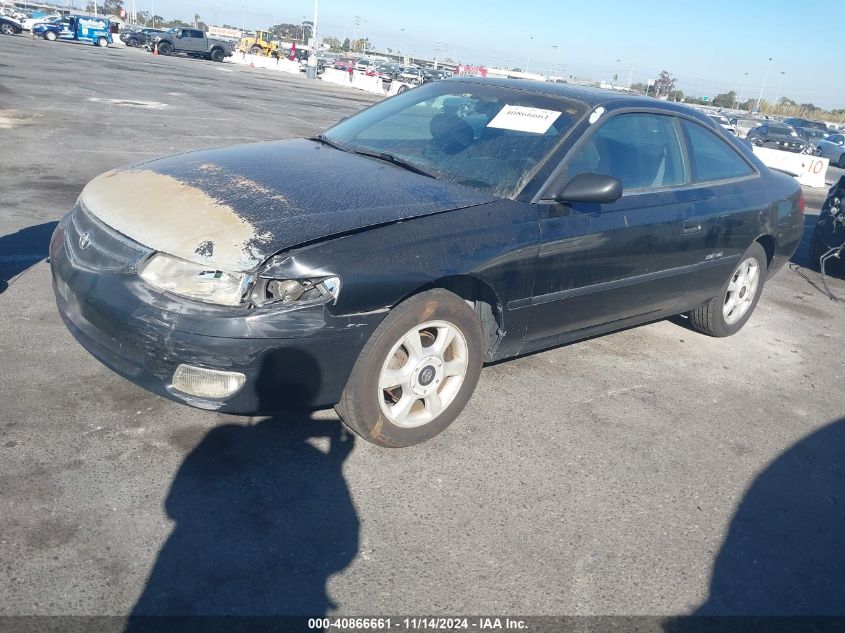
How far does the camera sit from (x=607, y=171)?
→ 4051mm

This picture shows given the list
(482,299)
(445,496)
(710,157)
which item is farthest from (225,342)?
(710,157)

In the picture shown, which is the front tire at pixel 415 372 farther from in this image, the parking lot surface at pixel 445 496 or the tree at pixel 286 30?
the tree at pixel 286 30

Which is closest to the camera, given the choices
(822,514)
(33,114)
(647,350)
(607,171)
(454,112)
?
(822,514)

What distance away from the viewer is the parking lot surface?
2514 millimetres

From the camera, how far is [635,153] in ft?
14.0

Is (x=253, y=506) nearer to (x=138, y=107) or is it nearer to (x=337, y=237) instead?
(x=337, y=237)

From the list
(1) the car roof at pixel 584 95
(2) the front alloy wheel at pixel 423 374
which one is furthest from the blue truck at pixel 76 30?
(2) the front alloy wheel at pixel 423 374

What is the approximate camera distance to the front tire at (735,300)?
532cm

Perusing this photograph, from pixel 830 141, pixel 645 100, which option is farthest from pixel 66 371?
pixel 830 141

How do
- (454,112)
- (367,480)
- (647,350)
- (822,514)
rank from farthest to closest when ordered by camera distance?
(647,350) → (454,112) → (822,514) → (367,480)

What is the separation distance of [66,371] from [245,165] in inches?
55.5

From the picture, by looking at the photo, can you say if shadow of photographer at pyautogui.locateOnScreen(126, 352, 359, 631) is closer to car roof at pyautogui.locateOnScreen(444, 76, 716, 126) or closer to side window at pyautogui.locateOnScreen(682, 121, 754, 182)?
car roof at pyautogui.locateOnScreen(444, 76, 716, 126)

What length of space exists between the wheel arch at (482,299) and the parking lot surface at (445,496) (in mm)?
429

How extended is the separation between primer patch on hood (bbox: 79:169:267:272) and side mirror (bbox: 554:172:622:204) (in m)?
1.61
